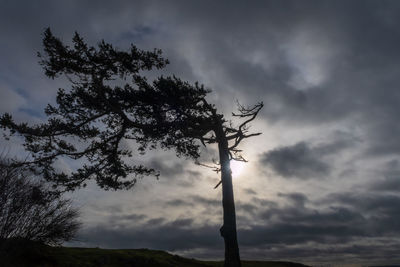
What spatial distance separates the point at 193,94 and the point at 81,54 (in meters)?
5.75

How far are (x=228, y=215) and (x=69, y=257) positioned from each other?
717cm

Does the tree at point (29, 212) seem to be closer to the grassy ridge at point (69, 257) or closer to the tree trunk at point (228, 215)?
the grassy ridge at point (69, 257)

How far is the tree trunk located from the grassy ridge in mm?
3551

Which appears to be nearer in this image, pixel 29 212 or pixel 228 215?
pixel 29 212

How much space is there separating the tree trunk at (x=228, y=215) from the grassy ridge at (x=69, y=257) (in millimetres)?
3551

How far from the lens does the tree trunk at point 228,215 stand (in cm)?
1459

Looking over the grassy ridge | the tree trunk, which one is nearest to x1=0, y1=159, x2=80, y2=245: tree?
the grassy ridge

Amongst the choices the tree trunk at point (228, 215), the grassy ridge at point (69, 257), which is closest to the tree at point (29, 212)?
the grassy ridge at point (69, 257)

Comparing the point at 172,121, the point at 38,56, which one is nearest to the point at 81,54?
the point at 38,56

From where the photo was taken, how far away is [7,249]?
31.4 feet

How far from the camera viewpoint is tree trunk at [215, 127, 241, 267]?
47.9ft

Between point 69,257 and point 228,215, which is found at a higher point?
point 228,215

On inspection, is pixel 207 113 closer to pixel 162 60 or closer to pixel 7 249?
pixel 162 60

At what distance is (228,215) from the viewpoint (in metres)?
15.2
